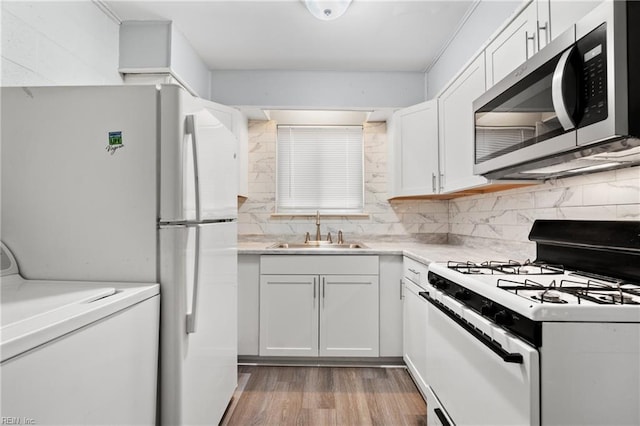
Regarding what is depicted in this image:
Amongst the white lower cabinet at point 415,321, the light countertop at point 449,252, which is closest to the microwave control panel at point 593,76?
the light countertop at point 449,252

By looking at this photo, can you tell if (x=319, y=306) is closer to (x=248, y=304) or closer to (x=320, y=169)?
(x=248, y=304)

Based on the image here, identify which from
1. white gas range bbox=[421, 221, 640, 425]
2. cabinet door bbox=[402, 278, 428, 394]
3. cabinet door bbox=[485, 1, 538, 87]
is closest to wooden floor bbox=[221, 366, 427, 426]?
cabinet door bbox=[402, 278, 428, 394]

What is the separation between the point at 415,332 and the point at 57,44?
275cm

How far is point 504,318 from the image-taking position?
3.32ft

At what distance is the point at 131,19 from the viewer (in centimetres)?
246

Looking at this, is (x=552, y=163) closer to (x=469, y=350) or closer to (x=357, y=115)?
(x=469, y=350)

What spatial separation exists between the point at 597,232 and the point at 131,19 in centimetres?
308

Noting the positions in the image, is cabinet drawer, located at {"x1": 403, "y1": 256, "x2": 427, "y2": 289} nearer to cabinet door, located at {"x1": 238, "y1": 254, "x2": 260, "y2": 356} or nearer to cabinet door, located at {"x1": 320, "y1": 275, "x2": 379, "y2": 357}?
cabinet door, located at {"x1": 320, "y1": 275, "x2": 379, "y2": 357}

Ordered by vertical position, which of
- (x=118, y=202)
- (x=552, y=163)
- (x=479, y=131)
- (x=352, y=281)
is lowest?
(x=352, y=281)

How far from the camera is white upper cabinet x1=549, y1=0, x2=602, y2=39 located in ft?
3.80

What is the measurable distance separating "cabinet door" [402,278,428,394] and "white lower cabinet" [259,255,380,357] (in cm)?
23

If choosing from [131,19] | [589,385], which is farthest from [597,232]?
[131,19]

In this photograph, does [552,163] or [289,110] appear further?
[289,110]

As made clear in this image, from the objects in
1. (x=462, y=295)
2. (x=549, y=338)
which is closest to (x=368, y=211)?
(x=462, y=295)
